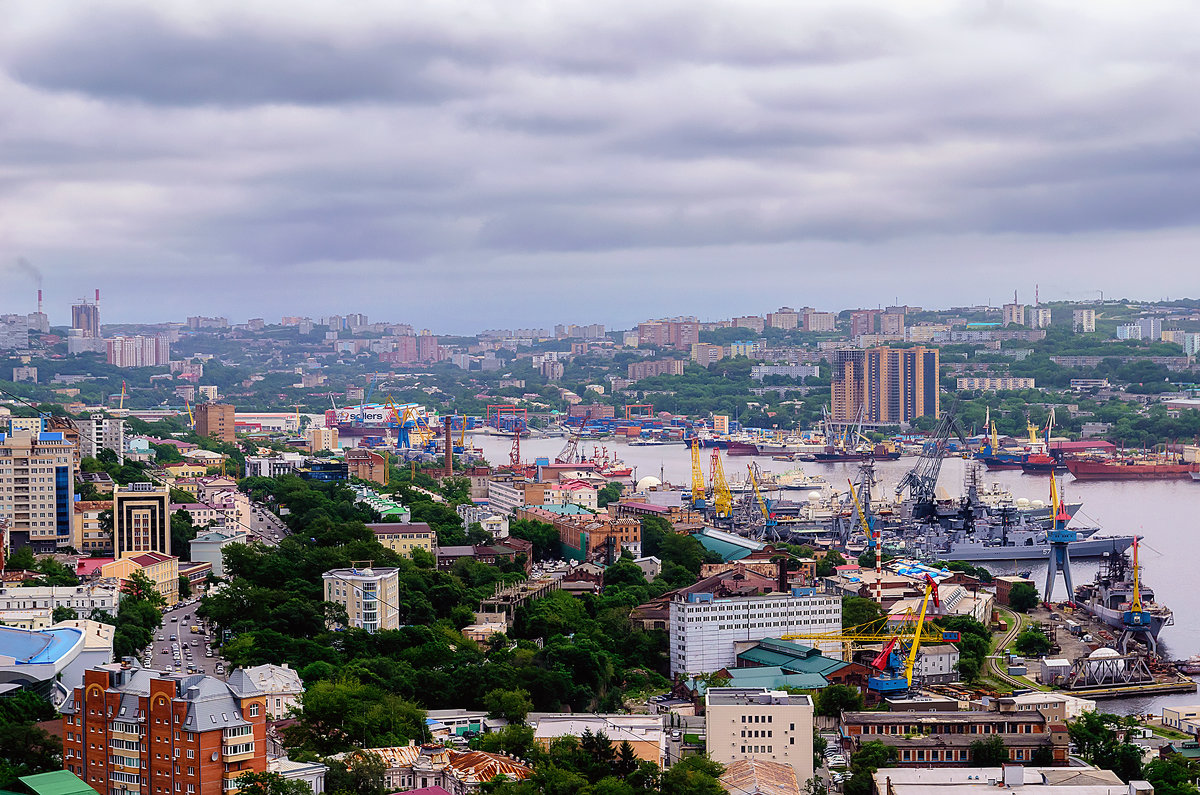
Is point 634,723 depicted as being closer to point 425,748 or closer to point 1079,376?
point 425,748

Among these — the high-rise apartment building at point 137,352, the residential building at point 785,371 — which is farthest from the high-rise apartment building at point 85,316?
the residential building at point 785,371

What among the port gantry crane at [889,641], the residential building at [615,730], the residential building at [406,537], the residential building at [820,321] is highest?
the residential building at [820,321]

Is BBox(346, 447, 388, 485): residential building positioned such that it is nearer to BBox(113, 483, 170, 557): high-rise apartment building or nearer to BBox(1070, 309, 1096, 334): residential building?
BBox(113, 483, 170, 557): high-rise apartment building

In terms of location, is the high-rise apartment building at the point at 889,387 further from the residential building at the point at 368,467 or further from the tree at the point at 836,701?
the tree at the point at 836,701

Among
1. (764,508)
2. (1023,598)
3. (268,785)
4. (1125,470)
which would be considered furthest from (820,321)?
(268,785)

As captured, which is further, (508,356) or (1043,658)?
(508,356)

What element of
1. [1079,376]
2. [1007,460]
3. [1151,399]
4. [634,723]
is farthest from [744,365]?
[634,723]

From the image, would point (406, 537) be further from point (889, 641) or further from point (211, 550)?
point (889, 641)
